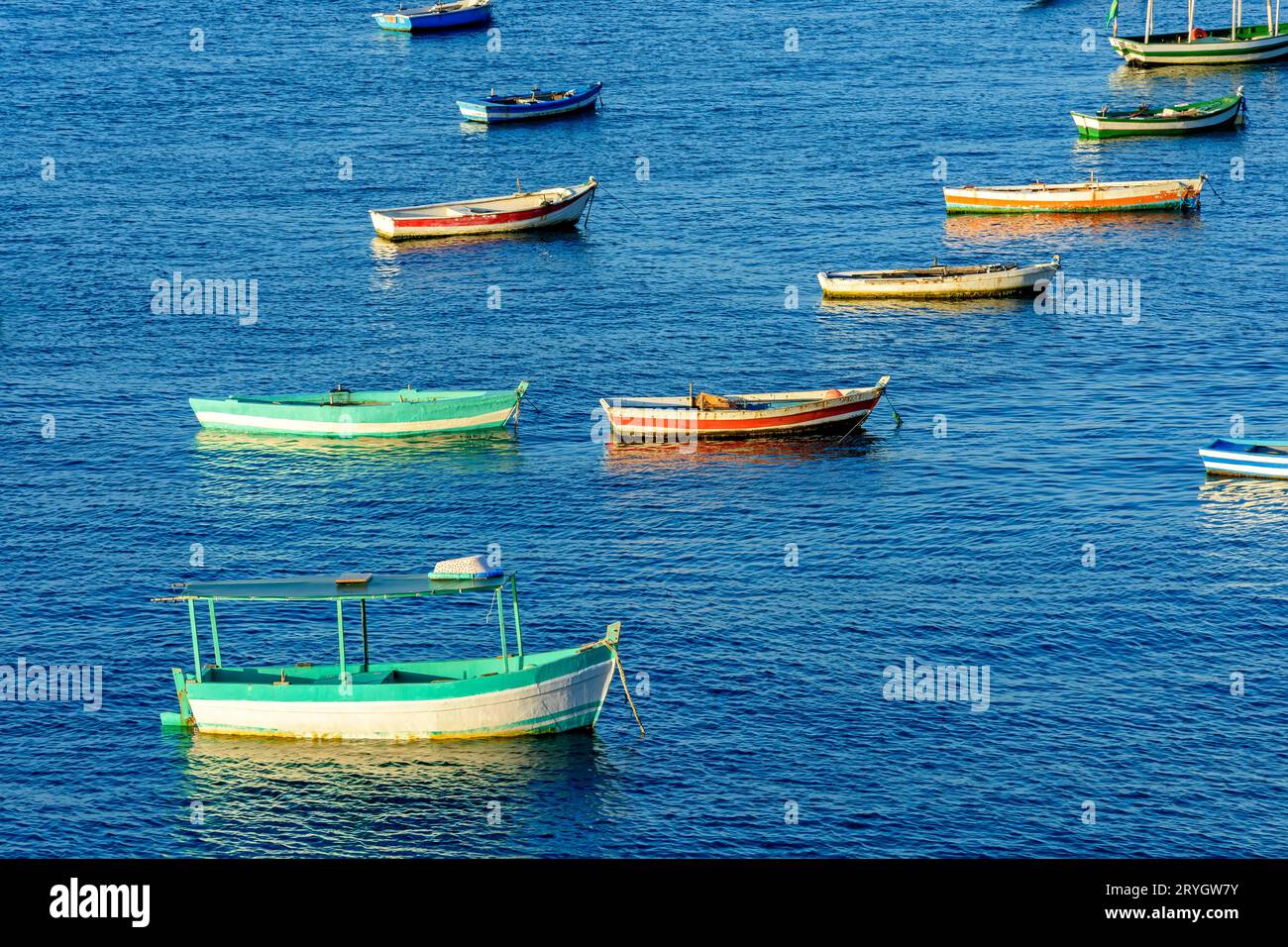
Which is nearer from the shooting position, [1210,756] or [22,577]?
[1210,756]

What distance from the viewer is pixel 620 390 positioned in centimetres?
11706

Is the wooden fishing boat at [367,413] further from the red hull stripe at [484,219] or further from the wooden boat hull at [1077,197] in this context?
the wooden boat hull at [1077,197]

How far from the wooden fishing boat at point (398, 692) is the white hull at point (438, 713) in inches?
1.6

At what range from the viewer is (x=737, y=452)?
Result: 10588cm

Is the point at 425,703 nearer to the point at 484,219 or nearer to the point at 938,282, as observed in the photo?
the point at 938,282

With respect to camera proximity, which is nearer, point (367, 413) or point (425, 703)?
point (425, 703)

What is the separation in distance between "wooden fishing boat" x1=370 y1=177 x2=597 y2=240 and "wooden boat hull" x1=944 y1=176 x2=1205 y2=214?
33781 millimetres

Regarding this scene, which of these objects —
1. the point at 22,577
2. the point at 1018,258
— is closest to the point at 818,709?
the point at 22,577

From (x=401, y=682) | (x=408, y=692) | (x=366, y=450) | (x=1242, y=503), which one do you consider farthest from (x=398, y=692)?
(x=1242, y=503)

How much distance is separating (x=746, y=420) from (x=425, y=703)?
40.7 m

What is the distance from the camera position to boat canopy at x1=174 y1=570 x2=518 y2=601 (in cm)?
6994

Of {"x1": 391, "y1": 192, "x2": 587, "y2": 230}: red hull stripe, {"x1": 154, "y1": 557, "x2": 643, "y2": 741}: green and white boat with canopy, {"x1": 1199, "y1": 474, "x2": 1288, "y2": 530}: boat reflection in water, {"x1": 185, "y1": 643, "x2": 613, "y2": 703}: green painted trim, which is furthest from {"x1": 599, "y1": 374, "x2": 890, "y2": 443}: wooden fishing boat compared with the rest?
{"x1": 391, "y1": 192, "x2": 587, "y2": 230}: red hull stripe

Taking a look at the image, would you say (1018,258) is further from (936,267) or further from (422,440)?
(422,440)
